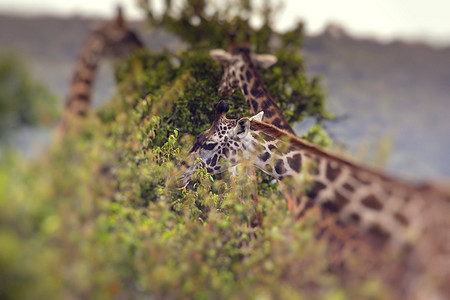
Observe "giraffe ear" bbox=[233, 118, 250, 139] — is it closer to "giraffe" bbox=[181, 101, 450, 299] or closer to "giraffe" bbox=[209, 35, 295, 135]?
"giraffe" bbox=[181, 101, 450, 299]

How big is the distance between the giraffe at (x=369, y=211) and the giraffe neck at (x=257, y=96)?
5.40ft

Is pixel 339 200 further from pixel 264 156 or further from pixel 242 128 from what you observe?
pixel 242 128

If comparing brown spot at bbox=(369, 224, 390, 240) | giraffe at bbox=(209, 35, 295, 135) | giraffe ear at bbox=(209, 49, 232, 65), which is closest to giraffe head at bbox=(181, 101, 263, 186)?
giraffe at bbox=(209, 35, 295, 135)

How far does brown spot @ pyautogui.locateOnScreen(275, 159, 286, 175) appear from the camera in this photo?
467cm

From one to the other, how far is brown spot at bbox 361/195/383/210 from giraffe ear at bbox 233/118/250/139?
2.16 meters

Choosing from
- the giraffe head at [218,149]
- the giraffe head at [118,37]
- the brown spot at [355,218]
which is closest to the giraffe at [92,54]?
the giraffe head at [118,37]

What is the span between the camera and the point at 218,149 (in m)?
5.65

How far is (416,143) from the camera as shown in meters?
46.2

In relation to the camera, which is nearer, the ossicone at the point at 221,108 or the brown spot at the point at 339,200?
the brown spot at the point at 339,200

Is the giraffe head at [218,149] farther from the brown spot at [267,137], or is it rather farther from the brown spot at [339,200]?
the brown spot at [339,200]

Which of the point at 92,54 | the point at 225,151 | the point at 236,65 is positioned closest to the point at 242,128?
the point at 225,151

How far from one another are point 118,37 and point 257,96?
6.47 metres

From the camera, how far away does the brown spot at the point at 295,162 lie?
439 centimetres

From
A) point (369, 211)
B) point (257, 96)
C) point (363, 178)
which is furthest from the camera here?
point (257, 96)
